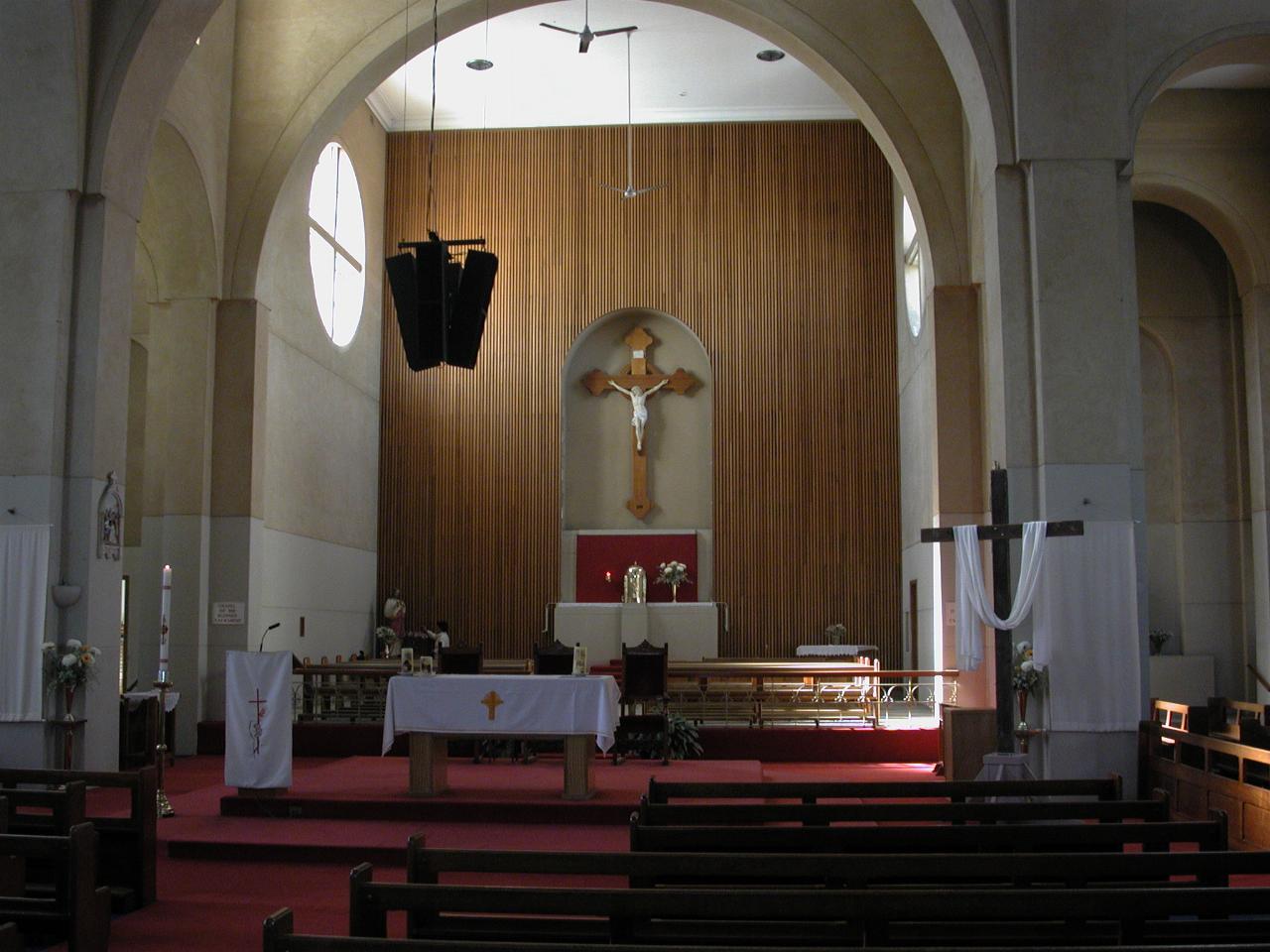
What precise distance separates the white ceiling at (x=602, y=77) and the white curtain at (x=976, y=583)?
952cm

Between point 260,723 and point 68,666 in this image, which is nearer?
point 260,723

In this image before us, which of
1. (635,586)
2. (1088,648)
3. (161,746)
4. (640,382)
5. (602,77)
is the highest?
(602,77)

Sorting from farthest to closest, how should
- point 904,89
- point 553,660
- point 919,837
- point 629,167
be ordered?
point 629,167, point 904,89, point 553,660, point 919,837

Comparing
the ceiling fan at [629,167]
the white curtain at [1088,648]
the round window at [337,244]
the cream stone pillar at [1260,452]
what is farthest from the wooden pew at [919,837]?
the ceiling fan at [629,167]

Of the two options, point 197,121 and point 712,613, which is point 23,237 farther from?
point 712,613

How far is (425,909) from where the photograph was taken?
11.1 ft

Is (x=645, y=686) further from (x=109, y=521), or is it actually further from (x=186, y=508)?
(x=186, y=508)

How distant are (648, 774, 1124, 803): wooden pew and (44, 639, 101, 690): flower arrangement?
17.9 ft

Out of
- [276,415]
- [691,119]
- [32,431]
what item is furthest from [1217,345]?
[32,431]

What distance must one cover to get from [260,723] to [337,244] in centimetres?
955

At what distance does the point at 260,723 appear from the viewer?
8.79 meters

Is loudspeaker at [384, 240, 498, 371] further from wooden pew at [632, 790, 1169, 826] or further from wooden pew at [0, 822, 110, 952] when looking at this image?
wooden pew at [0, 822, 110, 952]

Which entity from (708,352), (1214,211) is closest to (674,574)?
(708,352)

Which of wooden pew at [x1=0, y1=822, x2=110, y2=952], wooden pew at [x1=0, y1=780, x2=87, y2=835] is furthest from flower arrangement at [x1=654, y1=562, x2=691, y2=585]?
wooden pew at [x1=0, y1=822, x2=110, y2=952]
